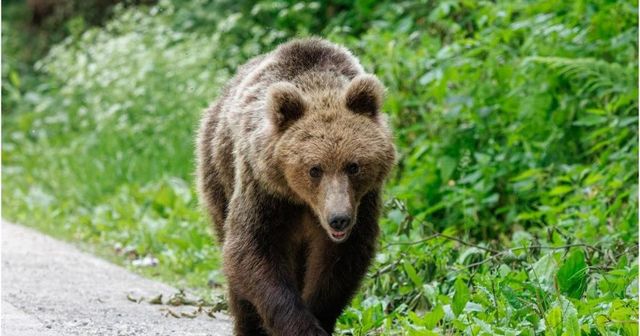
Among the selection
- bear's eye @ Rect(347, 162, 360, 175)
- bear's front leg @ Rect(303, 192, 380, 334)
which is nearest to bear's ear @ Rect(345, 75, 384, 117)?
bear's eye @ Rect(347, 162, 360, 175)

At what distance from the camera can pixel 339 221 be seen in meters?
5.11

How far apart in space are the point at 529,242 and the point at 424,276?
2.46 ft

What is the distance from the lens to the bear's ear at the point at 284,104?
17.8 ft

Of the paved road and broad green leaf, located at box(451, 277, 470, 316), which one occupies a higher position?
broad green leaf, located at box(451, 277, 470, 316)

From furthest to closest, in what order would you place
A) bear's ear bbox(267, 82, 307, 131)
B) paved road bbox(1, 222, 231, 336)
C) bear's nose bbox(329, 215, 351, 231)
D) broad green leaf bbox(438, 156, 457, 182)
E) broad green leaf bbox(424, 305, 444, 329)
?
broad green leaf bbox(438, 156, 457, 182) < paved road bbox(1, 222, 231, 336) < broad green leaf bbox(424, 305, 444, 329) < bear's ear bbox(267, 82, 307, 131) < bear's nose bbox(329, 215, 351, 231)

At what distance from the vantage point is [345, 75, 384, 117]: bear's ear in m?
5.48

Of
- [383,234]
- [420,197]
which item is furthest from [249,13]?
[383,234]

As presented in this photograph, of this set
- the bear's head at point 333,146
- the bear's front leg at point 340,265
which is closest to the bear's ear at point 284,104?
the bear's head at point 333,146

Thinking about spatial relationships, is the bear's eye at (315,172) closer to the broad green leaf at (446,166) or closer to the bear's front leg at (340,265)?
the bear's front leg at (340,265)

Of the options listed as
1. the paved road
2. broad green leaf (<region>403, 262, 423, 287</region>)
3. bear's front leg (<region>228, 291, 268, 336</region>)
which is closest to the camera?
bear's front leg (<region>228, 291, 268, 336</region>)

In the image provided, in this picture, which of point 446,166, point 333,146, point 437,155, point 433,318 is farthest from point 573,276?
point 437,155

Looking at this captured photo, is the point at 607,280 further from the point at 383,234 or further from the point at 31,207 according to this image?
the point at 31,207

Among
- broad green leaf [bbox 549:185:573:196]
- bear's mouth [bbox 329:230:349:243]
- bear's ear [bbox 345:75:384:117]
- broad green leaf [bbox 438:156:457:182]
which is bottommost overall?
broad green leaf [bbox 438:156:457:182]

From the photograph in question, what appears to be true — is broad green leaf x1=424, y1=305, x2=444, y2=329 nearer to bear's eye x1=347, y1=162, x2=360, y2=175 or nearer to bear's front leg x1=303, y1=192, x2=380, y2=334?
bear's front leg x1=303, y1=192, x2=380, y2=334
